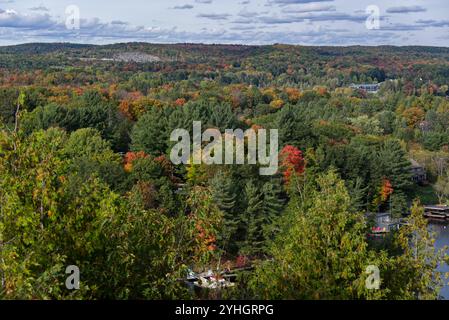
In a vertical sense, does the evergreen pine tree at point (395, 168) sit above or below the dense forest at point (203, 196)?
below

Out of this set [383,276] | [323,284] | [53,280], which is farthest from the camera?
[383,276]

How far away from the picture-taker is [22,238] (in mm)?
5762

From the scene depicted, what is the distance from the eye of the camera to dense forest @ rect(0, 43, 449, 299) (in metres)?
6.07

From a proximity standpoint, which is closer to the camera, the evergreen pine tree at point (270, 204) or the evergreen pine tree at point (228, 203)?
the evergreen pine tree at point (228, 203)

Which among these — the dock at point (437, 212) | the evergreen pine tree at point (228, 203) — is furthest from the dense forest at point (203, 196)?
the dock at point (437, 212)

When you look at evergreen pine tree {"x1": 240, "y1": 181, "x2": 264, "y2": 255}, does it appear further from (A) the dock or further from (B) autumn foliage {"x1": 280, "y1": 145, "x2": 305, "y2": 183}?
(A) the dock

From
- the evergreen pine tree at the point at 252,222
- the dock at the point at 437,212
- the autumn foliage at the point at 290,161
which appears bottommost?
A: the dock at the point at 437,212

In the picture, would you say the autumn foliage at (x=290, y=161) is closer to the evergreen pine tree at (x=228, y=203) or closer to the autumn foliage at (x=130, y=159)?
the evergreen pine tree at (x=228, y=203)

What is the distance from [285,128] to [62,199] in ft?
101

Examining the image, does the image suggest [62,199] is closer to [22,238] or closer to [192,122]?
[22,238]

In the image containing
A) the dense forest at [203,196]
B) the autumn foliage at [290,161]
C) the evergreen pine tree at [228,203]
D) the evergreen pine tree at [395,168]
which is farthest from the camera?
the evergreen pine tree at [395,168]

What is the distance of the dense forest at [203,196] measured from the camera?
607 centimetres
